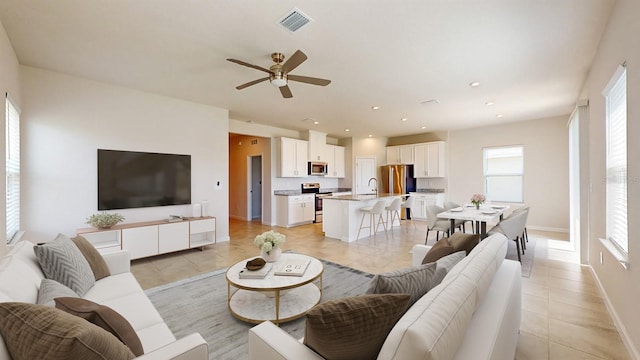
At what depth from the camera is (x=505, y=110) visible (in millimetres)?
5234

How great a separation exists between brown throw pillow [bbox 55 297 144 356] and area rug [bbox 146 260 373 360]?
0.84 m

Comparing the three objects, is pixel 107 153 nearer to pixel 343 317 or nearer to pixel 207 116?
pixel 207 116

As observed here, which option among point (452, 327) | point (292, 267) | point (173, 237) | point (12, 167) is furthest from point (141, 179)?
point (452, 327)

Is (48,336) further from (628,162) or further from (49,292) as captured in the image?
(628,162)

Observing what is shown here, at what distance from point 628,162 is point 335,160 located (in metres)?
6.49

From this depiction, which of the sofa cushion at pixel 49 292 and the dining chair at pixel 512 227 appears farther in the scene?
the dining chair at pixel 512 227

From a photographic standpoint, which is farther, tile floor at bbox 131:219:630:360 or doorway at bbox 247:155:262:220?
doorway at bbox 247:155:262:220

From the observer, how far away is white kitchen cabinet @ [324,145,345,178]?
786cm

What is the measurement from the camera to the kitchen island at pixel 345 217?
512cm

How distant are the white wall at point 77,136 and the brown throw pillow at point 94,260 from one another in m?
1.85

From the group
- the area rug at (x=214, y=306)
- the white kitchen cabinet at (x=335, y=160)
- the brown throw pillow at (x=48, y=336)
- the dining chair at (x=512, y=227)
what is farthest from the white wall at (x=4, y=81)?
the white kitchen cabinet at (x=335, y=160)

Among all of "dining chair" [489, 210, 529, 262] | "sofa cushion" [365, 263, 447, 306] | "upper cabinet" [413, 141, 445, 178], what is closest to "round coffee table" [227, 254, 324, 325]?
"sofa cushion" [365, 263, 447, 306]

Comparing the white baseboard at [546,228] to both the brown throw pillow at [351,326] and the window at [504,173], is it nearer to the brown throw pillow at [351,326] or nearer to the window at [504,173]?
the window at [504,173]

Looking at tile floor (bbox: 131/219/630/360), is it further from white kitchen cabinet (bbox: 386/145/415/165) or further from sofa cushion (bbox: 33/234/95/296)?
white kitchen cabinet (bbox: 386/145/415/165)
